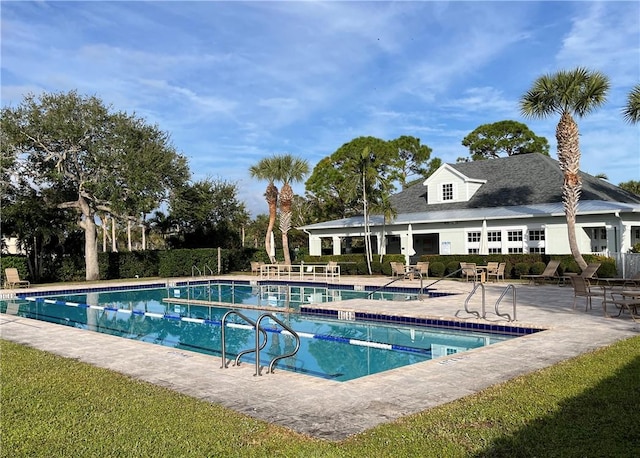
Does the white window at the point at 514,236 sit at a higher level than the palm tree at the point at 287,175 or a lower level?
lower

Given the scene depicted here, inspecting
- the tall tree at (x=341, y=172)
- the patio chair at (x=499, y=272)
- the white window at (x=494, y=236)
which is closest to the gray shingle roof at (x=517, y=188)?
the white window at (x=494, y=236)

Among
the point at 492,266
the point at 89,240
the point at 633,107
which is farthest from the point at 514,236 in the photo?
the point at 89,240

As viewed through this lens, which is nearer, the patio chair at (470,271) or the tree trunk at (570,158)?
the tree trunk at (570,158)

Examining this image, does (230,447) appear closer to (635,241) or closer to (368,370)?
(368,370)

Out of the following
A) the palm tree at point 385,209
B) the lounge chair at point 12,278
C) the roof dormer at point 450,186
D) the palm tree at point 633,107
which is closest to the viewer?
the palm tree at point 633,107

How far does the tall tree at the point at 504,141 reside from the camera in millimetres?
49125

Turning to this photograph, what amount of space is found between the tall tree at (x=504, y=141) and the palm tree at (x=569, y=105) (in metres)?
29.4

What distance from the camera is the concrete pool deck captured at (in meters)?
5.36

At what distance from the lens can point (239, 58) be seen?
67.6 feet

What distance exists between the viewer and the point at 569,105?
824 inches

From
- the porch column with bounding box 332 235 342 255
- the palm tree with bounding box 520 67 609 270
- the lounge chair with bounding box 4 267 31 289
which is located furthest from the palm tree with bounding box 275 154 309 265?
the palm tree with bounding box 520 67 609 270

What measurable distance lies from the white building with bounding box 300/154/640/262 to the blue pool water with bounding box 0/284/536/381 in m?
8.44

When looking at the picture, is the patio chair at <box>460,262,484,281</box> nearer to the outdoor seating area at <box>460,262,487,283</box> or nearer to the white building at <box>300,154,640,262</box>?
the outdoor seating area at <box>460,262,487,283</box>

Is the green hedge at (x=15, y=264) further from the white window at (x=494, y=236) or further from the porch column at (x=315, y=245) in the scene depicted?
the white window at (x=494, y=236)
